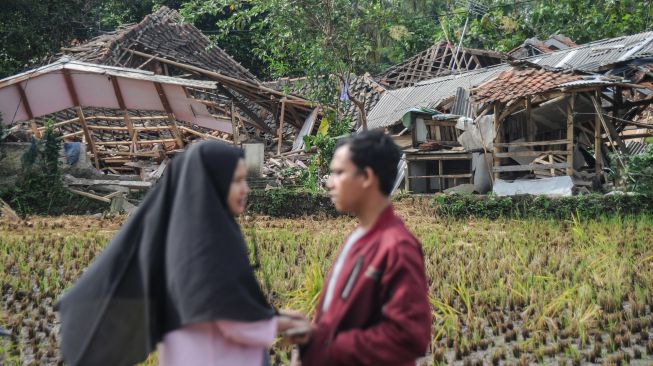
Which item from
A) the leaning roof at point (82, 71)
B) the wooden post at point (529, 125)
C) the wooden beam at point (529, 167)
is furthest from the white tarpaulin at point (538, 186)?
the leaning roof at point (82, 71)

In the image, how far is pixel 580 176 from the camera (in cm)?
1402

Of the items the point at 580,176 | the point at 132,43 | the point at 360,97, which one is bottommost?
the point at 580,176

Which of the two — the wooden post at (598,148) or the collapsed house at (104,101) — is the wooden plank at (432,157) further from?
the collapsed house at (104,101)

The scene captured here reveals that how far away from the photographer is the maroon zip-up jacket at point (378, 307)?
2.26 meters

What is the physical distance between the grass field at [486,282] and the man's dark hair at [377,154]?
2.87 meters

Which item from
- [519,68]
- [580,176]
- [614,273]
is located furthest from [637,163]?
[614,273]

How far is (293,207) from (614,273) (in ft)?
23.6

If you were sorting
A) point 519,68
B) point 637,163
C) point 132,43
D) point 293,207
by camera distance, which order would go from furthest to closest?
point 132,43
point 519,68
point 293,207
point 637,163

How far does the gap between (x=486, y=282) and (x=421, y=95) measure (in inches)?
502

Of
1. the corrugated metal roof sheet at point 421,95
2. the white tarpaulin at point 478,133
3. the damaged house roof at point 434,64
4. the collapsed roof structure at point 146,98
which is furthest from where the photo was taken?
the damaged house roof at point 434,64

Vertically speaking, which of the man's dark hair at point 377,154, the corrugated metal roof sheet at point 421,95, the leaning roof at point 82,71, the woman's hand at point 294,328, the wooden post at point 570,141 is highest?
the leaning roof at point 82,71

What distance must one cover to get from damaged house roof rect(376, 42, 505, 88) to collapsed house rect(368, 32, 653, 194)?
363 cm

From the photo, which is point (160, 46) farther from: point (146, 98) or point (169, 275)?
point (169, 275)

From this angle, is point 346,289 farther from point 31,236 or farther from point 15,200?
point 15,200
